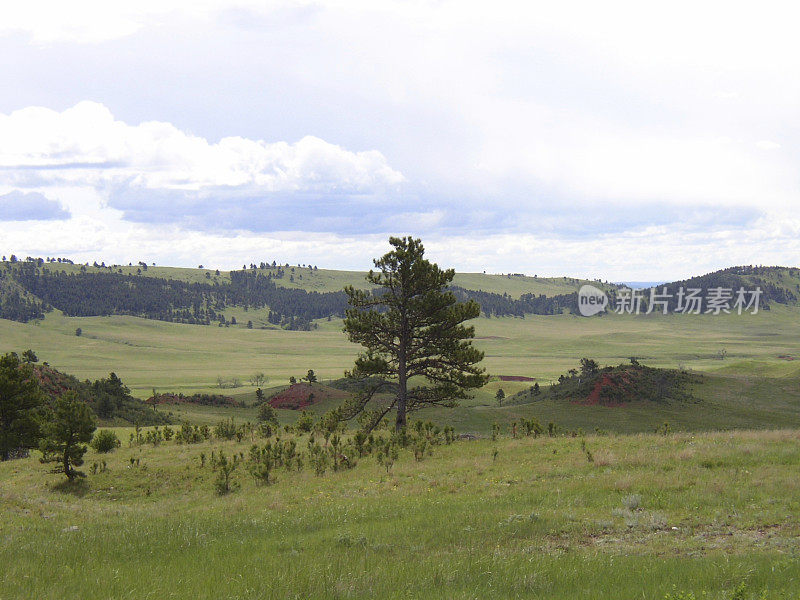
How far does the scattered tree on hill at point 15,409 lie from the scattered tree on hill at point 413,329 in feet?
55.7

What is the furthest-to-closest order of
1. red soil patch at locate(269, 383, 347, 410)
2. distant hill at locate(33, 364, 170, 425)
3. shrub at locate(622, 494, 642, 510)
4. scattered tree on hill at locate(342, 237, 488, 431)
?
red soil patch at locate(269, 383, 347, 410) → distant hill at locate(33, 364, 170, 425) → scattered tree on hill at locate(342, 237, 488, 431) → shrub at locate(622, 494, 642, 510)

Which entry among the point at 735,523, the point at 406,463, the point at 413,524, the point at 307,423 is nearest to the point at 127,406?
the point at 307,423

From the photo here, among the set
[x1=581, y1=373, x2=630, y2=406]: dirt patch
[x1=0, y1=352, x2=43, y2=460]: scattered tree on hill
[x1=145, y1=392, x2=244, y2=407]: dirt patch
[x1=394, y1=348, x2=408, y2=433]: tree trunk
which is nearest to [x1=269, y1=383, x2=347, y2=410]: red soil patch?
[x1=145, y1=392, x2=244, y2=407]: dirt patch

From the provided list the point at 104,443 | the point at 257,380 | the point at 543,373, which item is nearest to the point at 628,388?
the point at 104,443

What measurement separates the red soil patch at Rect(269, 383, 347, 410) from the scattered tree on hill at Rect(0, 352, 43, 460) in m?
39.2

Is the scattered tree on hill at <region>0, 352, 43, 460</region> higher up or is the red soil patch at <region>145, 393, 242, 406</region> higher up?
the scattered tree on hill at <region>0, 352, 43, 460</region>

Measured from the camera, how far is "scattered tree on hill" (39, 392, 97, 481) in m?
23.1

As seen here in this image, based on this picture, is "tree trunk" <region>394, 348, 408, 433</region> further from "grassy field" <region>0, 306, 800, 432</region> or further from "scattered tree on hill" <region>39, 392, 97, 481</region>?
"grassy field" <region>0, 306, 800, 432</region>

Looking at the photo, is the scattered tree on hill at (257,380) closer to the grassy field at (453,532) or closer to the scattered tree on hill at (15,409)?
the scattered tree on hill at (15,409)

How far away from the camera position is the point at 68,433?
23297mm

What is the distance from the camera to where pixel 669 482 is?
15.0 metres

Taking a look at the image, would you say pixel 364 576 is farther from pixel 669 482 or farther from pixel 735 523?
pixel 669 482

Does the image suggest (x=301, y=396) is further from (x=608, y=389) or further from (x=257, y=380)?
(x=257, y=380)

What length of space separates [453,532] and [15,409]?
96.6ft
